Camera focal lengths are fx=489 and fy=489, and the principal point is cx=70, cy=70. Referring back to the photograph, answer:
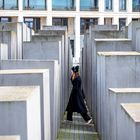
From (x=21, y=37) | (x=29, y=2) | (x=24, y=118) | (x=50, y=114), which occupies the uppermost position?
(x=29, y=2)

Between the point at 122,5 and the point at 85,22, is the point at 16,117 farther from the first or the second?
the point at 122,5

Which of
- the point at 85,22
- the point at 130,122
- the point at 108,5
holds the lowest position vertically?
the point at 130,122

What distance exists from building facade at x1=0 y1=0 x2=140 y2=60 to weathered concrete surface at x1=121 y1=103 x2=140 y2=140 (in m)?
51.3

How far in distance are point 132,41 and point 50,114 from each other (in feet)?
16.0

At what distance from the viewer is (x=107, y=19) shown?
209 ft

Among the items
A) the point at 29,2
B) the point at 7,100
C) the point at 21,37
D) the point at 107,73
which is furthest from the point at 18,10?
the point at 7,100

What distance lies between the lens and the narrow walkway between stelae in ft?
44.8

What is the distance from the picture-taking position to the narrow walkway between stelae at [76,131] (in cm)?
1366

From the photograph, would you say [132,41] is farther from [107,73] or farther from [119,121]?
[119,121]

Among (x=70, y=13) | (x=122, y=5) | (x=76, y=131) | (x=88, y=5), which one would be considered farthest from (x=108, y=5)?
(x=76, y=131)

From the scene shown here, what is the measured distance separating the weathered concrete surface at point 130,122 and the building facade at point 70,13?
51.3m

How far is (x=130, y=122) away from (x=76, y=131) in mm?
7490

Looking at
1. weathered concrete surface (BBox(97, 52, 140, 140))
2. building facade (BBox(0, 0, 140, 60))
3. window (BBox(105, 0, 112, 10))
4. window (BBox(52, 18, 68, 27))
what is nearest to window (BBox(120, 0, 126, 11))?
building facade (BBox(0, 0, 140, 60))

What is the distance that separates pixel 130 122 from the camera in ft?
23.2
